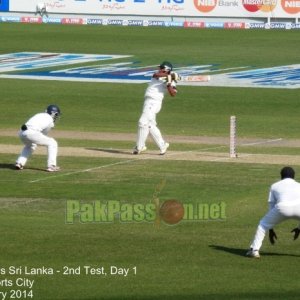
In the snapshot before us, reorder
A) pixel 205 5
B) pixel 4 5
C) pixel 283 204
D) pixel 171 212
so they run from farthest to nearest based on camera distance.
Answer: pixel 4 5 → pixel 205 5 → pixel 171 212 → pixel 283 204

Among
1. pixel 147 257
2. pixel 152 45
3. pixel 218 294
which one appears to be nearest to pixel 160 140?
pixel 147 257

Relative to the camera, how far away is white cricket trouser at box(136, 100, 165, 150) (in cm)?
2797

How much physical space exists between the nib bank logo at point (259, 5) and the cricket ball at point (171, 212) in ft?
157

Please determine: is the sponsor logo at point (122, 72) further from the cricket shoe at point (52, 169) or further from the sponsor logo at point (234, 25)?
the cricket shoe at point (52, 169)

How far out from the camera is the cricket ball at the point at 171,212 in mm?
20062

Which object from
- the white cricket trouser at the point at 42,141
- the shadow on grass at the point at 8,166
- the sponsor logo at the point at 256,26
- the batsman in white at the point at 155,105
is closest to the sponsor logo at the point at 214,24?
the sponsor logo at the point at 256,26

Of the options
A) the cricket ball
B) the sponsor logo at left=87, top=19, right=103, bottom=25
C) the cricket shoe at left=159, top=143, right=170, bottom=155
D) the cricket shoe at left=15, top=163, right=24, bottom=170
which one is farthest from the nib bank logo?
the cricket ball

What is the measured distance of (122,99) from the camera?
131 feet

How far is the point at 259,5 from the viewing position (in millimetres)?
68312

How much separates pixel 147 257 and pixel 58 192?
5.92m

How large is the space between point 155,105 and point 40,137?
3.83 meters

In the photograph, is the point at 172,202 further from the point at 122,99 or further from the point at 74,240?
the point at 122,99

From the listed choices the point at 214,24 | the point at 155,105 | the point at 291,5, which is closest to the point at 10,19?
the point at 214,24

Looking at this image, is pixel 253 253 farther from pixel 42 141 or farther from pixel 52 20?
pixel 52 20
